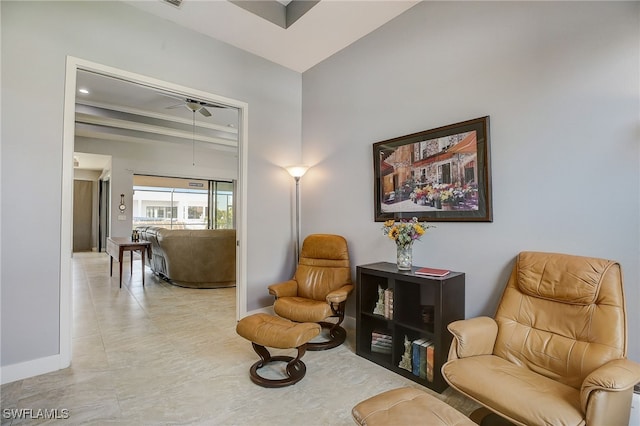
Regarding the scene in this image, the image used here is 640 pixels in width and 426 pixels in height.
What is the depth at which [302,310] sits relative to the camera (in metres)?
2.72

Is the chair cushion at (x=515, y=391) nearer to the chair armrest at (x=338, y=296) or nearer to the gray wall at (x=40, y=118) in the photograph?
the chair armrest at (x=338, y=296)

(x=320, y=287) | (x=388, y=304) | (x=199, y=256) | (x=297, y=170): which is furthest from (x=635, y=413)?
(x=199, y=256)

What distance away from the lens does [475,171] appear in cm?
238

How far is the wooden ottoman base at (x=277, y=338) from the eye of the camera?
213 cm

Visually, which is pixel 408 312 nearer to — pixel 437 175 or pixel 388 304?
pixel 388 304

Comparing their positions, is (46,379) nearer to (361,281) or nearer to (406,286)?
(361,281)

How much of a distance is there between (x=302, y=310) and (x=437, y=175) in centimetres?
167

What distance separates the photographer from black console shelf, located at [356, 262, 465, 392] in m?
2.16

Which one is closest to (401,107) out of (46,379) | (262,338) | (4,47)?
(262,338)

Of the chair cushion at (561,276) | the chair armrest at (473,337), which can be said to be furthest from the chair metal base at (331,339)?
the chair cushion at (561,276)

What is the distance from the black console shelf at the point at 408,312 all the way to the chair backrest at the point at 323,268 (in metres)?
0.45

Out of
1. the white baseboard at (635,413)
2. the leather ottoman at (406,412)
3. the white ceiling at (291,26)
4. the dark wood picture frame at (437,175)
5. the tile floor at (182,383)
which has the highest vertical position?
the white ceiling at (291,26)

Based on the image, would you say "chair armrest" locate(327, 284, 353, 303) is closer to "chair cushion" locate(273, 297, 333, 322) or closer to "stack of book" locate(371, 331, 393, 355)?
"chair cushion" locate(273, 297, 333, 322)

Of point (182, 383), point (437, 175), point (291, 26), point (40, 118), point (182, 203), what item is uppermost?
point (291, 26)
